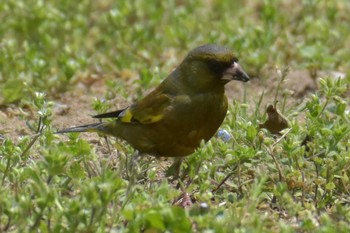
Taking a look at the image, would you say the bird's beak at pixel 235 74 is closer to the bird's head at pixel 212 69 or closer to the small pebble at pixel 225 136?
the bird's head at pixel 212 69

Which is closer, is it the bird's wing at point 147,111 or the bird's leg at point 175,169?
the bird's wing at point 147,111

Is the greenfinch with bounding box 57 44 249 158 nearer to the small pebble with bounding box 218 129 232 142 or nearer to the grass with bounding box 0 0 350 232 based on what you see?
the grass with bounding box 0 0 350 232

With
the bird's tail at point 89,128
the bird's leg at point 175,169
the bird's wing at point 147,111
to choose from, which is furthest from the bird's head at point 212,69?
the bird's tail at point 89,128

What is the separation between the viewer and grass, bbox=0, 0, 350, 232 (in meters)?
4.32

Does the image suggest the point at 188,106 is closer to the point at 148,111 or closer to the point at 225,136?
the point at 148,111

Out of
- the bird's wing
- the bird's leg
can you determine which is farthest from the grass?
the bird's wing

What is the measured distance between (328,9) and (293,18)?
0.30m

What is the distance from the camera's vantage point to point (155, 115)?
17.1ft

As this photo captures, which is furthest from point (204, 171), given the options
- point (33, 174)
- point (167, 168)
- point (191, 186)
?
point (33, 174)

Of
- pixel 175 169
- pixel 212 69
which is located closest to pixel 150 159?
pixel 175 169

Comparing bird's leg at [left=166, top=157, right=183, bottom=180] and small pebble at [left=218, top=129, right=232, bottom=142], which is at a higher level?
small pebble at [left=218, top=129, right=232, bottom=142]

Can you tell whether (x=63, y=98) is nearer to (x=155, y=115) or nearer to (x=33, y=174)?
(x=155, y=115)

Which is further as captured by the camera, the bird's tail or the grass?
the bird's tail

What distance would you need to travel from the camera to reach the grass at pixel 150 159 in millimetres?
4316
